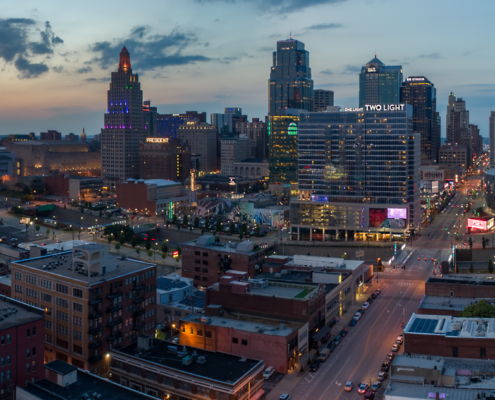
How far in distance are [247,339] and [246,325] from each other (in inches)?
103

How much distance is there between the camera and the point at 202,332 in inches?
2584

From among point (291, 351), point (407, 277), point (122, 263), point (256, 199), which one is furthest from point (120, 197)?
point (291, 351)

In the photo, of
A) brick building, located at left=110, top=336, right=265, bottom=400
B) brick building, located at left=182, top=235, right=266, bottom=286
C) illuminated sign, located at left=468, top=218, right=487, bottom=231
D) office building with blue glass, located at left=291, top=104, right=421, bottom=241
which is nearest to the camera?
brick building, located at left=110, top=336, right=265, bottom=400

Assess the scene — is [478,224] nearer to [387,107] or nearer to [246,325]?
[387,107]

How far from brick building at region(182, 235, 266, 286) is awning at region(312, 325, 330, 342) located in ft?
73.3

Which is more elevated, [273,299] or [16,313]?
[16,313]

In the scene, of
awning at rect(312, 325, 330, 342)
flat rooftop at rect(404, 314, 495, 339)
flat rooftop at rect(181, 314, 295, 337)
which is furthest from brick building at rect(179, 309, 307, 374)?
flat rooftop at rect(404, 314, 495, 339)

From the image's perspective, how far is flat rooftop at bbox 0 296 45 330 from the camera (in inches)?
2076

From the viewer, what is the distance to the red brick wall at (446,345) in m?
56.6

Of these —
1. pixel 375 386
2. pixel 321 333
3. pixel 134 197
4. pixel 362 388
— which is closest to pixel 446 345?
pixel 375 386

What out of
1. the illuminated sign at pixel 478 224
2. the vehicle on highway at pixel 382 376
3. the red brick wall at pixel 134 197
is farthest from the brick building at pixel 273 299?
the red brick wall at pixel 134 197

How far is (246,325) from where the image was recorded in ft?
217

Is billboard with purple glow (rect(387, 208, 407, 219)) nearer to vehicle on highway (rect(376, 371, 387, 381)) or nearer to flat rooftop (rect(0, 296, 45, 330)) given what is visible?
vehicle on highway (rect(376, 371, 387, 381))

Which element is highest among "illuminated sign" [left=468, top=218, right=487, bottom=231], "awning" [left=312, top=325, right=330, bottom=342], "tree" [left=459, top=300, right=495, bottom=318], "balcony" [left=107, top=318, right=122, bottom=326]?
"illuminated sign" [left=468, top=218, right=487, bottom=231]
